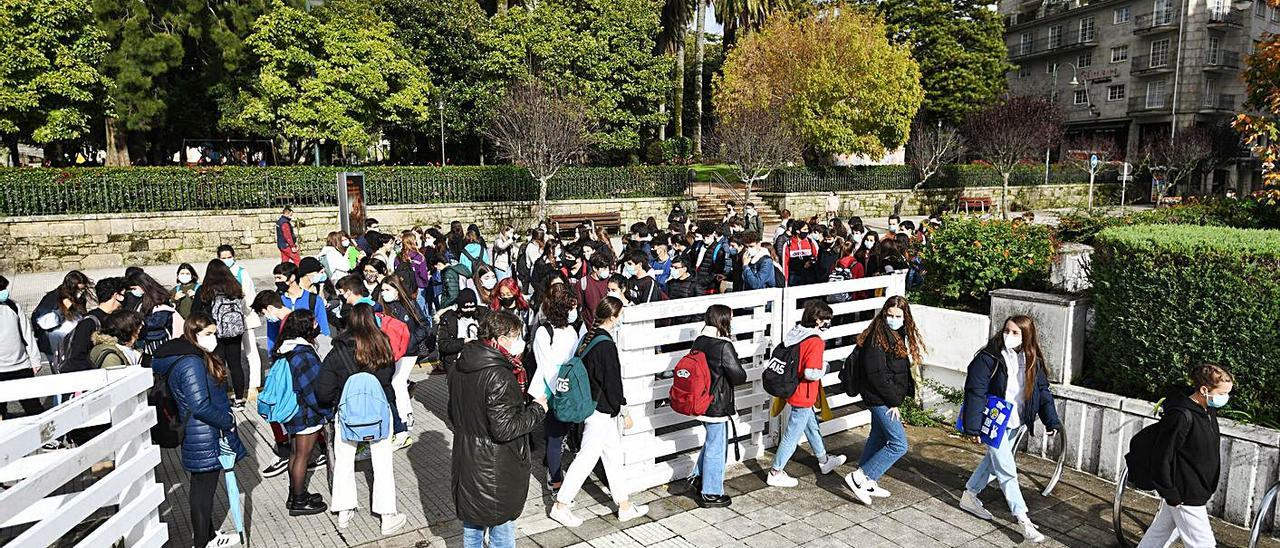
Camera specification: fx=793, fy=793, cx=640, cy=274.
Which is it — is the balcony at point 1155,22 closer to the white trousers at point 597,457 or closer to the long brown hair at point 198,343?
the white trousers at point 597,457

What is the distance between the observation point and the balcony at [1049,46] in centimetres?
5075

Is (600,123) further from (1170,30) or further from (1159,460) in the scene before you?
(1170,30)

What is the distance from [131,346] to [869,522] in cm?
540

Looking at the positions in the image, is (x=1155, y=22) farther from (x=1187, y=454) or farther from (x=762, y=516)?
(x=762, y=516)

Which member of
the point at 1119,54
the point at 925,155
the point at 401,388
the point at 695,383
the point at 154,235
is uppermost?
the point at 1119,54

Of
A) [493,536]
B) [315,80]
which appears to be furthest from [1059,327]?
[315,80]

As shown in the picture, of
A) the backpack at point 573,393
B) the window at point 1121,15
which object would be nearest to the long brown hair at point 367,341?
the backpack at point 573,393

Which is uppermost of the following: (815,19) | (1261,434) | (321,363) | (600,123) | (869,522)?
(815,19)

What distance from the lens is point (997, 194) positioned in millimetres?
37250

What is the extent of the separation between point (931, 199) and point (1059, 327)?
29620 mm

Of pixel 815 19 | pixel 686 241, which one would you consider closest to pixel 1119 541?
pixel 686 241

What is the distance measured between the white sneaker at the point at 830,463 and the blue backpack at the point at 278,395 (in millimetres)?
4072

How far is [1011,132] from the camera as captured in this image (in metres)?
34.2

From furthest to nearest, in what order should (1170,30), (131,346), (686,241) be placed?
(1170,30), (686,241), (131,346)
